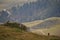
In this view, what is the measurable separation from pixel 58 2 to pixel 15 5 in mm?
1333

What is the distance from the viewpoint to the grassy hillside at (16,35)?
5340 millimetres

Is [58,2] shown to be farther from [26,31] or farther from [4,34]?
[4,34]

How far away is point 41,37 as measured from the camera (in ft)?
17.8

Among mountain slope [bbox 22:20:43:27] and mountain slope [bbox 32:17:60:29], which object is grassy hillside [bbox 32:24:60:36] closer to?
mountain slope [bbox 32:17:60:29]

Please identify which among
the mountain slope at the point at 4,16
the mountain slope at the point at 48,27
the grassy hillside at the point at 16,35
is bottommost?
the grassy hillside at the point at 16,35

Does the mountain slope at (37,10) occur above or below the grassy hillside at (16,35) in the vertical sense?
above

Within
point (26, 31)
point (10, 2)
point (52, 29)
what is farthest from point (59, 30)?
point (10, 2)

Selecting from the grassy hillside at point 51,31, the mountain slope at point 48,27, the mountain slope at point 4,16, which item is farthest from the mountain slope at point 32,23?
the mountain slope at point 4,16

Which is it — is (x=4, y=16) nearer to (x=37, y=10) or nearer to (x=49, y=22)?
(x=37, y=10)

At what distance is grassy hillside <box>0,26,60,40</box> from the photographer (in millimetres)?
5340

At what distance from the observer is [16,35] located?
5395mm

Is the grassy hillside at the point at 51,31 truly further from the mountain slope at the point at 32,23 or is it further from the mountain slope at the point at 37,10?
the mountain slope at the point at 37,10

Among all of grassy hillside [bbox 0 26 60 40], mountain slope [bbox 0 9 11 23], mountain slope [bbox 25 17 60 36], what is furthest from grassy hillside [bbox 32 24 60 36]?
mountain slope [bbox 0 9 11 23]

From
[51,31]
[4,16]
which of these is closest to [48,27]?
[51,31]
